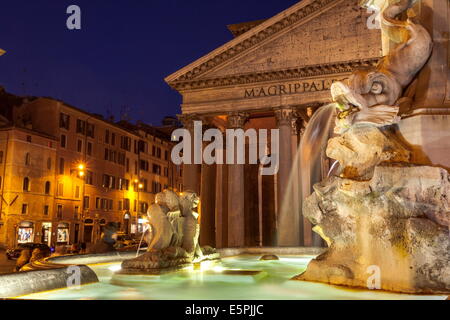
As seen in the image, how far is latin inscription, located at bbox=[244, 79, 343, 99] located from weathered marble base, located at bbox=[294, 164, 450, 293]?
1862 centimetres

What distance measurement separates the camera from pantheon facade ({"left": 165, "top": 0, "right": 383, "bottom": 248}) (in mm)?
22328

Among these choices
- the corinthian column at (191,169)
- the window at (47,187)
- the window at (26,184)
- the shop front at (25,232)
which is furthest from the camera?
the window at (47,187)

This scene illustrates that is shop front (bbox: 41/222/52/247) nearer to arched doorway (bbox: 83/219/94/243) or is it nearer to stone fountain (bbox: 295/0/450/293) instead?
arched doorway (bbox: 83/219/94/243)

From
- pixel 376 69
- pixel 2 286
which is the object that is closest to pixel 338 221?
pixel 376 69

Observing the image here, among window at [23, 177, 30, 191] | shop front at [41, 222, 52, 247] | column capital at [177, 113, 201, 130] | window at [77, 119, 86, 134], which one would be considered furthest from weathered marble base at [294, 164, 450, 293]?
window at [77, 119, 86, 134]

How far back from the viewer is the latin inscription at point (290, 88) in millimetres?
22578

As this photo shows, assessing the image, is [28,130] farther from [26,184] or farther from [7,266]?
[7,266]

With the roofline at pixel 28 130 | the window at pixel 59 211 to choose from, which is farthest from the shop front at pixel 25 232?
the roofline at pixel 28 130

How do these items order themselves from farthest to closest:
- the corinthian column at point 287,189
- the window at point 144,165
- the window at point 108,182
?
the window at point 144,165 → the window at point 108,182 → the corinthian column at point 287,189

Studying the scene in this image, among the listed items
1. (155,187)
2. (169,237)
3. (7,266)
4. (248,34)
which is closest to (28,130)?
(7,266)

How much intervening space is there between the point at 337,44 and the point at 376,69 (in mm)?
19151

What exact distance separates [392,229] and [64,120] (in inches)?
1413

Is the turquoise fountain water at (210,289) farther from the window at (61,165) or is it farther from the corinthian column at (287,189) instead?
the window at (61,165)
